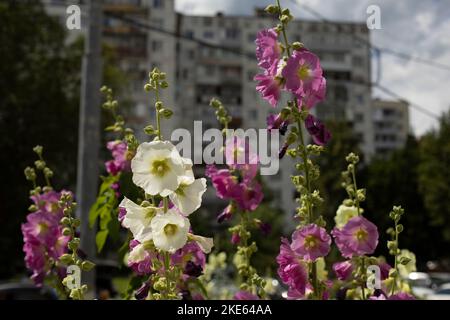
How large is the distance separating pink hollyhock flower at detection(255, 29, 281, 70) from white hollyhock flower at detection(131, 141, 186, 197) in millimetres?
461

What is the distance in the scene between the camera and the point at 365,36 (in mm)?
58375

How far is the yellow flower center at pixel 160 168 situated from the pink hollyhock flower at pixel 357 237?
0.58 metres

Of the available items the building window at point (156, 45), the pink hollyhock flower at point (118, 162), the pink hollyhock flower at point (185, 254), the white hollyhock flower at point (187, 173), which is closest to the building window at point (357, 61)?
the building window at point (156, 45)

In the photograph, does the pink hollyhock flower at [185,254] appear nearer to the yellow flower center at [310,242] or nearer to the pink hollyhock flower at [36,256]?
the yellow flower center at [310,242]

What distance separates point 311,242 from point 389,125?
82.4m

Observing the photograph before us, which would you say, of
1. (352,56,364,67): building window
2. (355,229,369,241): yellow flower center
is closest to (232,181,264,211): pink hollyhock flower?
(355,229,369,241): yellow flower center

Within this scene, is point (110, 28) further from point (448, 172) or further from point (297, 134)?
point (297, 134)

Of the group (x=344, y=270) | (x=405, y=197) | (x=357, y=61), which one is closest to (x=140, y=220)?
(x=344, y=270)

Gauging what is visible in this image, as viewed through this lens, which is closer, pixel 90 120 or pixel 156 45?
pixel 90 120

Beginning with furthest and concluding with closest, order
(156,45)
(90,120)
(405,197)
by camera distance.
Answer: (156,45), (405,197), (90,120)

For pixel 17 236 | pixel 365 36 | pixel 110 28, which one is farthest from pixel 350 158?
pixel 365 36

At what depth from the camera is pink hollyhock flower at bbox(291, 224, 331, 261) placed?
6.02 feet

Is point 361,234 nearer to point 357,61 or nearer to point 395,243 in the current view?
A: point 395,243

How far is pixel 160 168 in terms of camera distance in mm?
1637
